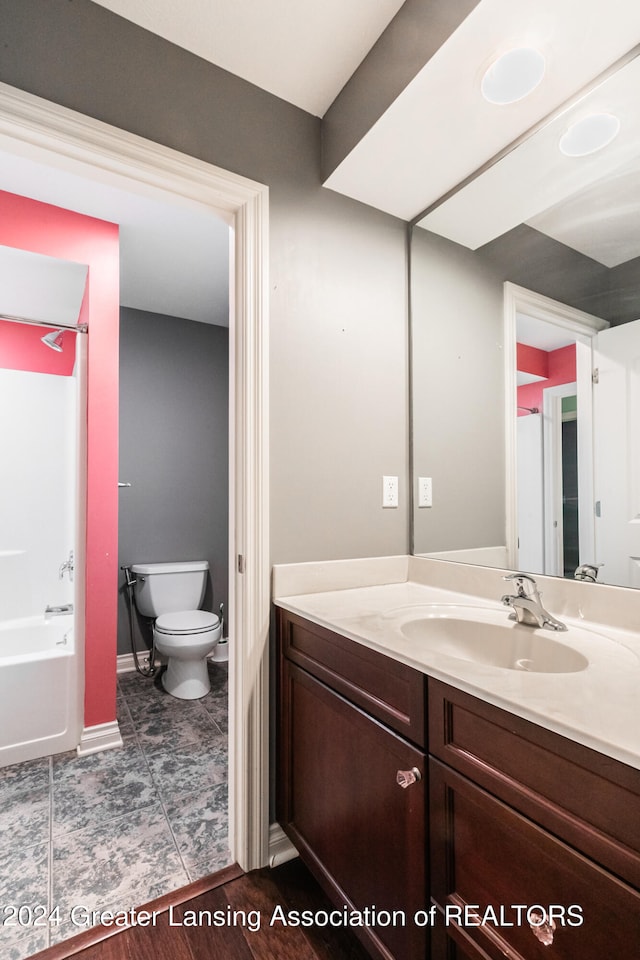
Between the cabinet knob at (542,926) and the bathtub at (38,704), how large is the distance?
82.6 inches

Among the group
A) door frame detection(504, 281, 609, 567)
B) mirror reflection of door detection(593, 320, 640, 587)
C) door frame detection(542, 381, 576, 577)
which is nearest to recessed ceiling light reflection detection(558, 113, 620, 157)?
door frame detection(504, 281, 609, 567)

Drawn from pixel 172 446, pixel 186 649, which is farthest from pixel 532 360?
pixel 172 446

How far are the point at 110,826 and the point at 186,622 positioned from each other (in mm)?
1207

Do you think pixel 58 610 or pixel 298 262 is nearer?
pixel 298 262

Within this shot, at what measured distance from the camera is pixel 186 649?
8.67ft

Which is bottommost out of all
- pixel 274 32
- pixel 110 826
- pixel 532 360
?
pixel 110 826

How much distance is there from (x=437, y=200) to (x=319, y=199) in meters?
→ 0.43

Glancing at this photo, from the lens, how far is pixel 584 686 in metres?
0.77

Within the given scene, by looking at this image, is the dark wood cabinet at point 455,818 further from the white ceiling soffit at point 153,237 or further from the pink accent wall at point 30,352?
the pink accent wall at point 30,352

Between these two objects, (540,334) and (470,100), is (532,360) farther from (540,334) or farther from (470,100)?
(470,100)

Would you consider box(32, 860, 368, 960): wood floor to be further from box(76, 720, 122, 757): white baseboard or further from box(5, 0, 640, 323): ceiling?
box(5, 0, 640, 323): ceiling

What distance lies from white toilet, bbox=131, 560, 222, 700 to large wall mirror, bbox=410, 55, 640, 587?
5.25 feet

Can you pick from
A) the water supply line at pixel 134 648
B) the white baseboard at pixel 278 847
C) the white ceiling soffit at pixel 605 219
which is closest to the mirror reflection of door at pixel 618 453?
the white ceiling soffit at pixel 605 219

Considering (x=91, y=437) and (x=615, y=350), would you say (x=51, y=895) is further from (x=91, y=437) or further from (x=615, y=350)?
(x=615, y=350)
